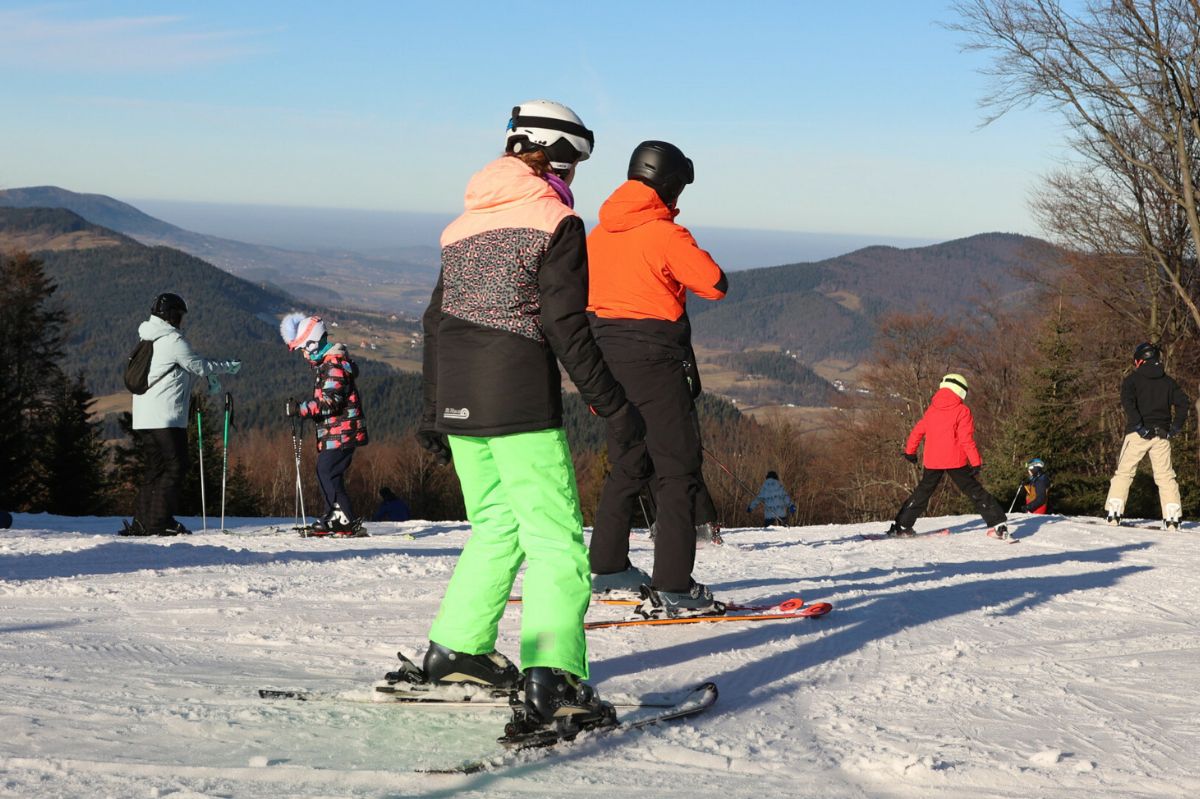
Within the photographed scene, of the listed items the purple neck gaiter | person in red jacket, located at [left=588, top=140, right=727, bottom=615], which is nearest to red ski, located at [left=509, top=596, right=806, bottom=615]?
person in red jacket, located at [left=588, top=140, right=727, bottom=615]

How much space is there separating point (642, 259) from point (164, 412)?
5.86 metres

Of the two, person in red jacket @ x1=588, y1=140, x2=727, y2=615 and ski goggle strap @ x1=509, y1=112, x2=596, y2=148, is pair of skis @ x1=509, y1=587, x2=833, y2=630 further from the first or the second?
ski goggle strap @ x1=509, y1=112, x2=596, y2=148

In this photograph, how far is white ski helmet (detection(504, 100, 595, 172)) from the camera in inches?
143

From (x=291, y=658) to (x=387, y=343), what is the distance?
15069cm

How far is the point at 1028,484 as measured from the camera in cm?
1797

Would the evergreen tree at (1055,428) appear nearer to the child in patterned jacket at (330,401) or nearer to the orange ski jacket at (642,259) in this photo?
the child in patterned jacket at (330,401)

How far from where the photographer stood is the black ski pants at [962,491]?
11.0 meters

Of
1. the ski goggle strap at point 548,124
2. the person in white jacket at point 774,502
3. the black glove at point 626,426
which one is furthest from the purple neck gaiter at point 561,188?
the person in white jacket at point 774,502

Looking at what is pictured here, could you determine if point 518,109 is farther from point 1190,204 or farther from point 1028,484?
point 1190,204

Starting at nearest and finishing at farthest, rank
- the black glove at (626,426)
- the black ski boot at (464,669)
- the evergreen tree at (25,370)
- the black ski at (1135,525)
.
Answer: the black glove at (626,426)
the black ski boot at (464,669)
the black ski at (1135,525)
the evergreen tree at (25,370)

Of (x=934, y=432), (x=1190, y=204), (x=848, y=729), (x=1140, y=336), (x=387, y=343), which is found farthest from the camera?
(x=387, y=343)

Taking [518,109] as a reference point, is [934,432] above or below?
below

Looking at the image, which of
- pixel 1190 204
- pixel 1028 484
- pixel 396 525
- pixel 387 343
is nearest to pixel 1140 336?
pixel 1190 204

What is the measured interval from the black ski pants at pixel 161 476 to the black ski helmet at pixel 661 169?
588 cm
